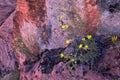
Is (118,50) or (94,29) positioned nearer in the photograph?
(118,50)

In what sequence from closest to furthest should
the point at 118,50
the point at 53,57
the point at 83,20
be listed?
the point at 118,50 → the point at 83,20 → the point at 53,57

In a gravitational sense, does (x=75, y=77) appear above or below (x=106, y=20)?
below

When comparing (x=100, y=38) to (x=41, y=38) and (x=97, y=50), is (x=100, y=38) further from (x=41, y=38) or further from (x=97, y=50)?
Answer: (x=41, y=38)

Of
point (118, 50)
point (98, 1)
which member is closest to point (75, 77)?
point (118, 50)

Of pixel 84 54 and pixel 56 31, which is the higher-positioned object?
pixel 56 31

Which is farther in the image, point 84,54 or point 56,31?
point 56,31

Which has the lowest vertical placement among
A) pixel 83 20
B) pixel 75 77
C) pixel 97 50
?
pixel 75 77

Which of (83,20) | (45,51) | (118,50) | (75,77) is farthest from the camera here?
(45,51)
